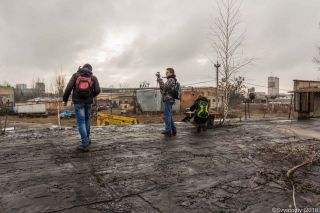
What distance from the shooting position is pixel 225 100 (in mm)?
11750

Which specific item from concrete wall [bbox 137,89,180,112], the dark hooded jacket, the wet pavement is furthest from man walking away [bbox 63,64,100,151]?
concrete wall [bbox 137,89,180,112]

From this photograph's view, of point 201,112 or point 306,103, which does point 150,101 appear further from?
point 201,112

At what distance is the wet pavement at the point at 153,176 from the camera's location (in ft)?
11.2

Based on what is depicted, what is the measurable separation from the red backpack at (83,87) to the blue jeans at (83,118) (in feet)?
0.73

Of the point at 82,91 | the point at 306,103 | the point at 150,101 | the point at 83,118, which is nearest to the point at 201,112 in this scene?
the point at 83,118

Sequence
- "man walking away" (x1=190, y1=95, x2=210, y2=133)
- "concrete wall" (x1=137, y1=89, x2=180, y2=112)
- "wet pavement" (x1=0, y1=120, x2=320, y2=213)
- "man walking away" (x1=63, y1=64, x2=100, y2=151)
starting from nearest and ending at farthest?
"wet pavement" (x1=0, y1=120, x2=320, y2=213) < "man walking away" (x1=63, y1=64, x2=100, y2=151) < "man walking away" (x1=190, y1=95, x2=210, y2=133) < "concrete wall" (x1=137, y1=89, x2=180, y2=112)

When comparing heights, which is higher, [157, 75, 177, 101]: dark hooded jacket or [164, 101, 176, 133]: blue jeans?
[157, 75, 177, 101]: dark hooded jacket

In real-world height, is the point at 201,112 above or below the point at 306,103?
below

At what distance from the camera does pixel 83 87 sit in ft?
20.8

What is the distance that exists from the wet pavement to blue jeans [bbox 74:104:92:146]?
0.90 ft

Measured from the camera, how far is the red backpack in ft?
20.7

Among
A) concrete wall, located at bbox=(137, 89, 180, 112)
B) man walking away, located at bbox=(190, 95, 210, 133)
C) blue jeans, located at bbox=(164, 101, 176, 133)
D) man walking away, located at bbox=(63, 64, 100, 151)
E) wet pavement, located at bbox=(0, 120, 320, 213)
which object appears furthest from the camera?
concrete wall, located at bbox=(137, 89, 180, 112)

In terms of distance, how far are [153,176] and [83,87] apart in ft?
9.03

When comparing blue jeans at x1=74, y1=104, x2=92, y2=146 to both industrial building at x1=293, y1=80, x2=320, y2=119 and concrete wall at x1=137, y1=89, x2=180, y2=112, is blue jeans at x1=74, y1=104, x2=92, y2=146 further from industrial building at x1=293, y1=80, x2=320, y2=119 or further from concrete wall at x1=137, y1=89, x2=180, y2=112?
concrete wall at x1=137, y1=89, x2=180, y2=112
